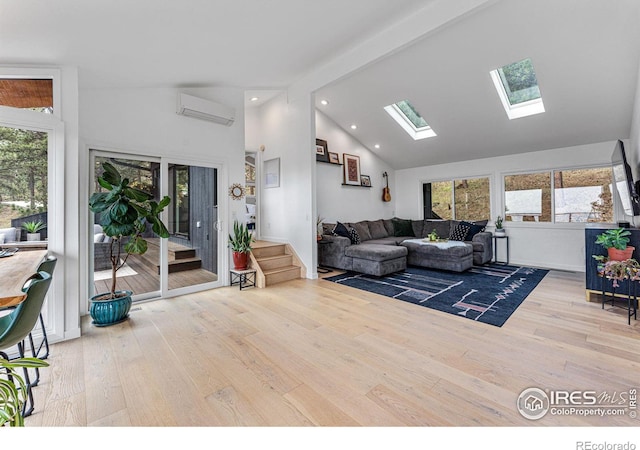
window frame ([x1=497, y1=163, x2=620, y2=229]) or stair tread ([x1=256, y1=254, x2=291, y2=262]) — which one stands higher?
window frame ([x1=497, y1=163, x2=620, y2=229])

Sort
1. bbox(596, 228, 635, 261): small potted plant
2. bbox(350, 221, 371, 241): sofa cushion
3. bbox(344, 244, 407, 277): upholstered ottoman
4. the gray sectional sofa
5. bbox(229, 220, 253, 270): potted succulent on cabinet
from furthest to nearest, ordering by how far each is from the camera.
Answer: bbox(350, 221, 371, 241): sofa cushion → the gray sectional sofa → bbox(344, 244, 407, 277): upholstered ottoman → bbox(229, 220, 253, 270): potted succulent on cabinet → bbox(596, 228, 635, 261): small potted plant

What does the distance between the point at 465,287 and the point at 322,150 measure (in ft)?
12.5

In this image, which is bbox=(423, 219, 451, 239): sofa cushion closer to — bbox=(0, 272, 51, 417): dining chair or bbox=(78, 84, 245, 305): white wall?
bbox=(78, 84, 245, 305): white wall

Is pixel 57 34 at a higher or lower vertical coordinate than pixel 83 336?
higher

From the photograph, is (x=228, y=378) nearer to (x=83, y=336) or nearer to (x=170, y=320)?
(x=170, y=320)

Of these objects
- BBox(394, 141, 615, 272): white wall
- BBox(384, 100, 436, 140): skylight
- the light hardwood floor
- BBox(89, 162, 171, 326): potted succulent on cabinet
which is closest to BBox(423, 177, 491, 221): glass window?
BBox(394, 141, 615, 272): white wall

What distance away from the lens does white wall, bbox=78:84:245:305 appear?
315cm

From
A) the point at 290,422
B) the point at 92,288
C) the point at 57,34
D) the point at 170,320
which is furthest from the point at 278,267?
the point at 57,34

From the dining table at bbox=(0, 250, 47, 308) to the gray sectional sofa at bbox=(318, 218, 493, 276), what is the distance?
157 inches

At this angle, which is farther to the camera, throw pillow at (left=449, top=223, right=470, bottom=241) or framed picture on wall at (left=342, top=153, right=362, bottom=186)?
framed picture on wall at (left=342, top=153, right=362, bottom=186)

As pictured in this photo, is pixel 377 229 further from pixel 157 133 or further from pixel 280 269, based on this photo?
pixel 157 133

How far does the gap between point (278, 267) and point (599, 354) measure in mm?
3936

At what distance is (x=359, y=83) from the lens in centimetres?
502

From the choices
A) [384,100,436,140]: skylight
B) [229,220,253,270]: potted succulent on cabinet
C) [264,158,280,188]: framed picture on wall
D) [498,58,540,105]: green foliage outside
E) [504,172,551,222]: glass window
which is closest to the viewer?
[498,58,540,105]: green foliage outside
